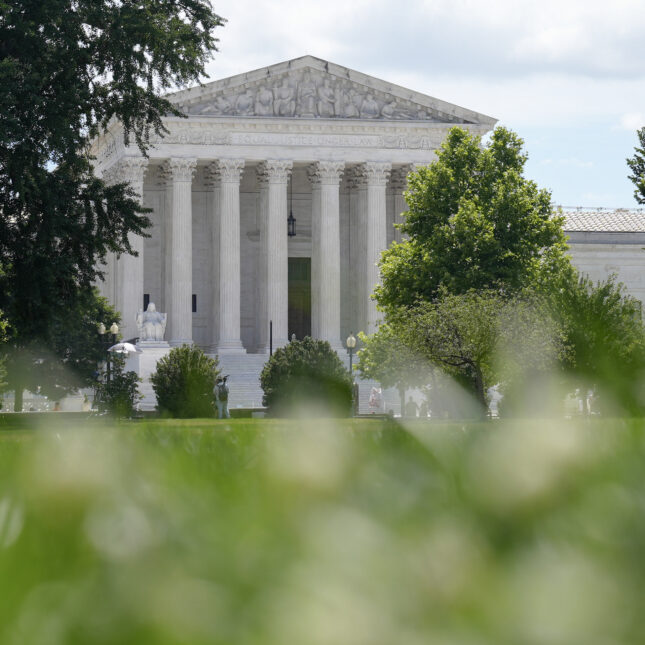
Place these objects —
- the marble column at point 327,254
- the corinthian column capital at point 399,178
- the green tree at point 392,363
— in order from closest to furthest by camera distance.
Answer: the green tree at point 392,363 → the marble column at point 327,254 → the corinthian column capital at point 399,178

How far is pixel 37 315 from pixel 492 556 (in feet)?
108

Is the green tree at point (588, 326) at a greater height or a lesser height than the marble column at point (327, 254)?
lesser

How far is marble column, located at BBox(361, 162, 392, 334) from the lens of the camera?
81500mm

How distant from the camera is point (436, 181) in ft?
192

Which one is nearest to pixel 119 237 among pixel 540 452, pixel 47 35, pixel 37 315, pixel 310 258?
pixel 37 315

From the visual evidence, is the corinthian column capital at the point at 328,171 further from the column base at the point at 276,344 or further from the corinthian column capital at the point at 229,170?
the column base at the point at 276,344

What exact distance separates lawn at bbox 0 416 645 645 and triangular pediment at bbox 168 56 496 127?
7890 centimetres

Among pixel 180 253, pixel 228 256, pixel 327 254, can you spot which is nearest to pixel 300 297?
pixel 327 254

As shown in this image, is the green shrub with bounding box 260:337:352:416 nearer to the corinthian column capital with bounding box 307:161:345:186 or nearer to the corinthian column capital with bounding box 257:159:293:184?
the corinthian column capital with bounding box 257:159:293:184

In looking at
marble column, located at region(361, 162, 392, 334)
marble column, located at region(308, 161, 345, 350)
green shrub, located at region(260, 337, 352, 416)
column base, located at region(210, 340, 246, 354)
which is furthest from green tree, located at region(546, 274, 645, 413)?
column base, located at region(210, 340, 246, 354)

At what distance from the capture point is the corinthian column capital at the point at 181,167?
79.6 m

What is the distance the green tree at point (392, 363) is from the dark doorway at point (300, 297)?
29.2 metres

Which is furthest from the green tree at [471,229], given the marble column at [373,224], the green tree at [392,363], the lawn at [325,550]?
the lawn at [325,550]

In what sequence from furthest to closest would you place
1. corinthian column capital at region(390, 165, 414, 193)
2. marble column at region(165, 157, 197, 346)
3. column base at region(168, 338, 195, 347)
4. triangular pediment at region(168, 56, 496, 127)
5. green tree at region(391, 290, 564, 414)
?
corinthian column capital at region(390, 165, 414, 193)
triangular pediment at region(168, 56, 496, 127)
marble column at region(165, 157, 197, 346)
column base at region(168, 338, 195, 347)
green tree at region(391, 290, 564, 414)
